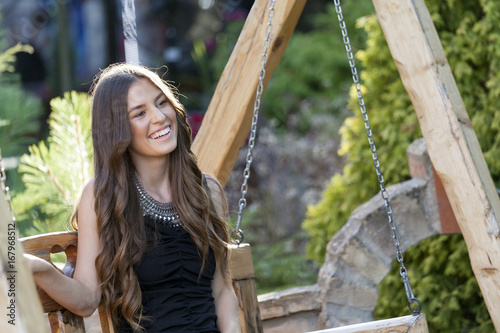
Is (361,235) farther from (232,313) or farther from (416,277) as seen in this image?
(232,313)

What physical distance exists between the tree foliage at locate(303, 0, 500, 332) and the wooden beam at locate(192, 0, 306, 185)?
87 cm

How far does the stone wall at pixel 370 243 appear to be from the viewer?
10.0ft

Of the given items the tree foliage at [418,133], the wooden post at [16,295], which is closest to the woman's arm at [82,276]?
the wooden post at [16,295]

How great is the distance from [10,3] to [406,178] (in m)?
5.09

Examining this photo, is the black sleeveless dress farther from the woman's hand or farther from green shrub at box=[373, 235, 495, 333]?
green shrub at box=[373, 235, 495, 333]

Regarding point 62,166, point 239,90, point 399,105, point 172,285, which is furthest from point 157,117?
point 399,105

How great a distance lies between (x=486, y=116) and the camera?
313 cm

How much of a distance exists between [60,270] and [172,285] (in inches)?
13.1

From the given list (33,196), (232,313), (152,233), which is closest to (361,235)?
(232,313)

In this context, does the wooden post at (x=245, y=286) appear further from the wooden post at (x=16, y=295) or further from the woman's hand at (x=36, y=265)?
the wooden post at (x=16, y=295)

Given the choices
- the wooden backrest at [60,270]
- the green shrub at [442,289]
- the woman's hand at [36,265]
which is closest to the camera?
the woman's hand at [36,265]

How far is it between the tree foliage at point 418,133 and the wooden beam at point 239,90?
87 centimetres

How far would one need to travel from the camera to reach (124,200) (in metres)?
2.05

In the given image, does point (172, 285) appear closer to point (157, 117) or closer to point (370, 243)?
point (157, 117)
